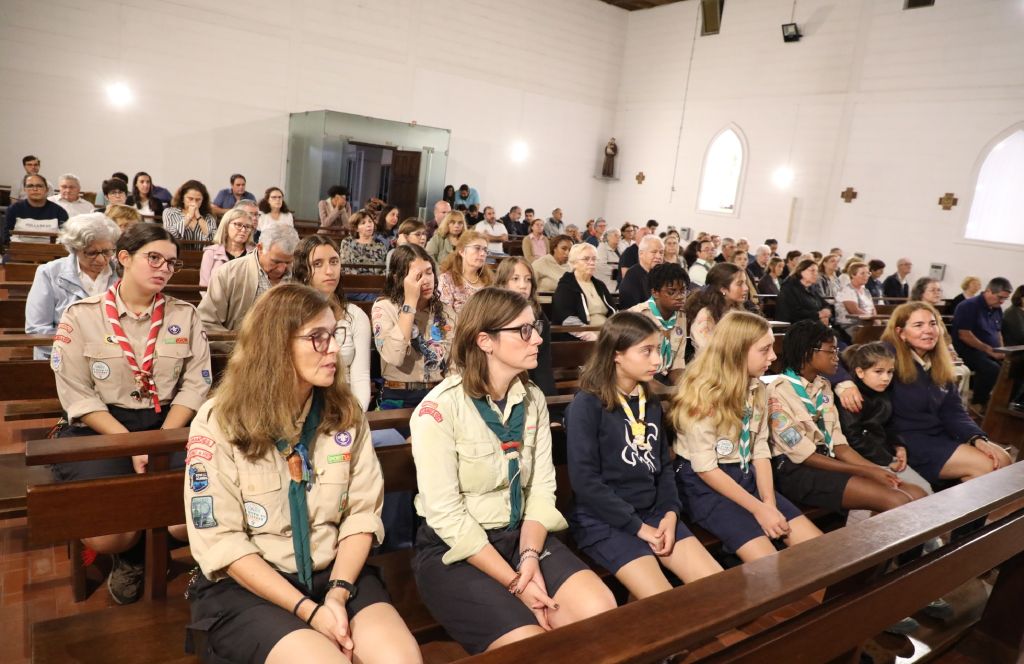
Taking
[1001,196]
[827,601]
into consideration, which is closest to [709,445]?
[827,601]

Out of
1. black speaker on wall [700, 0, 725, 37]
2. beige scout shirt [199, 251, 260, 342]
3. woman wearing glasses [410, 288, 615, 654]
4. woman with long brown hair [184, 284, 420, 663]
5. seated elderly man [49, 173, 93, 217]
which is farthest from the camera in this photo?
black speaker on wall [700, 0, 725, 37]

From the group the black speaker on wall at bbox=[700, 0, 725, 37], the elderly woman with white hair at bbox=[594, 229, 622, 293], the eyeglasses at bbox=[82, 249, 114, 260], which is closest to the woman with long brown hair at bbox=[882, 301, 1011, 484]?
the eyeglasses at bbox=[82, 249, 114, 260]

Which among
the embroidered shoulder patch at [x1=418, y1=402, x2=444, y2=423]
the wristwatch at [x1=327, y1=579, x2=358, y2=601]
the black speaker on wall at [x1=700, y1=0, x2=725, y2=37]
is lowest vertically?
the wristwatch at [x1=327, y1=579, x2=358, y2=601]

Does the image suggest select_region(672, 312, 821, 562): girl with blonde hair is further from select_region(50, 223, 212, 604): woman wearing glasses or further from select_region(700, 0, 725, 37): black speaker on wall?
select_region(700, 0, 725, 37): black speaker on wall

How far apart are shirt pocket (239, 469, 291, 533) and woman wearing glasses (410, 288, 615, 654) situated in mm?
459

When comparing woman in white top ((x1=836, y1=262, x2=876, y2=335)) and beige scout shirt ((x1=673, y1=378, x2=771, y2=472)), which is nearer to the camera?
beige scout shirt ((x1=673, y1=378, x2=771, y2=472))

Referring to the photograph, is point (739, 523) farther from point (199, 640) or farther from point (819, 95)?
point (819, 95)

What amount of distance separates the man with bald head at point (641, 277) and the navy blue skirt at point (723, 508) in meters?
2.90

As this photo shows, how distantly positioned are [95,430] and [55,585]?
67 centimetres

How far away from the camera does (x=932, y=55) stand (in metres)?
11.2

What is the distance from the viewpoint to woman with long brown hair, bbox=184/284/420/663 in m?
1.64

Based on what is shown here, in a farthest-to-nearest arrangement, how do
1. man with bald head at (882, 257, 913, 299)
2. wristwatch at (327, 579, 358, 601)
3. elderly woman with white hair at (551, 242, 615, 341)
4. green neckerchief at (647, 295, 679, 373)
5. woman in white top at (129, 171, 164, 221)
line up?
man with bald head at (882, 257, 913, 299)
woman in white top at (129, 171, 164, 221)
elderly woman with white hair at (551, 242, 615, 341)
green neckerchief at (647, 295, 679, 373)
wristwatch at (327, 579, 358, 601)

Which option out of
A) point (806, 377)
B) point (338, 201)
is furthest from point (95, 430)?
point (338, 201)

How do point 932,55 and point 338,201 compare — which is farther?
point 932,55
